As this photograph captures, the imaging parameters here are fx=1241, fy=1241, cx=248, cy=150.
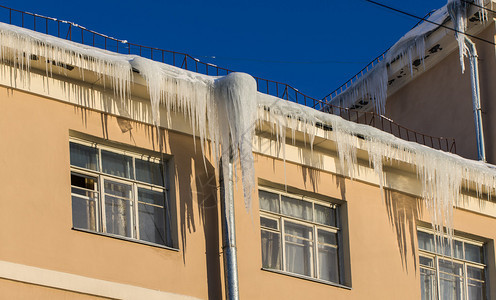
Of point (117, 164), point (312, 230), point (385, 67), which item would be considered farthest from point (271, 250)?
point (385, 67)

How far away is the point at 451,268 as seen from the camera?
18422 mm

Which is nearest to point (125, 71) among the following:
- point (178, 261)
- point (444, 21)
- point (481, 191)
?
point (178, 261)

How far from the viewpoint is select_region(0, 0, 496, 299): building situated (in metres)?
14.3

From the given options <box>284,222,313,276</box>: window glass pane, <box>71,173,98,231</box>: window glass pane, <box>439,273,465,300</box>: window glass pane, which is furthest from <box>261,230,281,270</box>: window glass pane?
<box>439,273,465,300</box>: window glass pane

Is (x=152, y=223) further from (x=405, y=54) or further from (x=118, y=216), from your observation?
(x=405, y=54)

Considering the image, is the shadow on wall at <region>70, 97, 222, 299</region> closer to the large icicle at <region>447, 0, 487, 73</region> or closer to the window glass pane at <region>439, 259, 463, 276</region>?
the window glass pane at <region>439, 259, 463, 276</region>

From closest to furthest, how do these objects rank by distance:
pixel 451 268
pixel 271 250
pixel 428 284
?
pixel 271 250 → pixel 428 284 → pixel 451 268

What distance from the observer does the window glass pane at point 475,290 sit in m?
18.5

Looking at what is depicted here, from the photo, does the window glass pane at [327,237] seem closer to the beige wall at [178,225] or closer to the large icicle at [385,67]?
the beige wall at [178,225]

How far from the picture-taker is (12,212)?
549 inches

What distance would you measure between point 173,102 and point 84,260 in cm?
260

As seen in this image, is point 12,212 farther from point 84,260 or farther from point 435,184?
point 435,184

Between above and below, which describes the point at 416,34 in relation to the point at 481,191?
above

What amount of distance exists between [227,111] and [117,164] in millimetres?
1620
